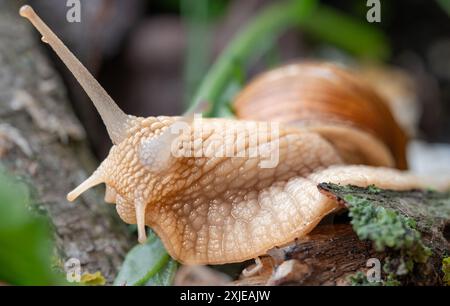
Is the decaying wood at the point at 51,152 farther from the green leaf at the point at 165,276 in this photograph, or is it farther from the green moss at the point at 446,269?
the green moss at the point at 446,269

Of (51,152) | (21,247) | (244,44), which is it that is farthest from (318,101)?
(21,247)

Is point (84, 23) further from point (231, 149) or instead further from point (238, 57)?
point (231, 149)

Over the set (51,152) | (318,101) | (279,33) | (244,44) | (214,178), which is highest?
(279,33)

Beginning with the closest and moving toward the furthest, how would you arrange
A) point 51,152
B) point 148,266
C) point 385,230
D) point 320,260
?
point 385,230 < point 320,260 < point 148,266 < point 51,152

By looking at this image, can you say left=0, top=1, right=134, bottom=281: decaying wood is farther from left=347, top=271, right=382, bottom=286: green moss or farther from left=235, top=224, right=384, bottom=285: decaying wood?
left=347, top=271, right=382, bottom=286: green moss

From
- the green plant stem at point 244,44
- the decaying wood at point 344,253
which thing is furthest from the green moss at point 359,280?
→ the green plant stem at point 244,44

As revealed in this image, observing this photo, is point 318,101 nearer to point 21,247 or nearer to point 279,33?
point 21,247

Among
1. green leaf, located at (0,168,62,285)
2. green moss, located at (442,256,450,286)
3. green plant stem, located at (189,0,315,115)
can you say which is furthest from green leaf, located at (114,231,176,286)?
green moss, located at (442,256,450,286)

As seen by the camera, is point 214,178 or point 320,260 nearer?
point 320,260
